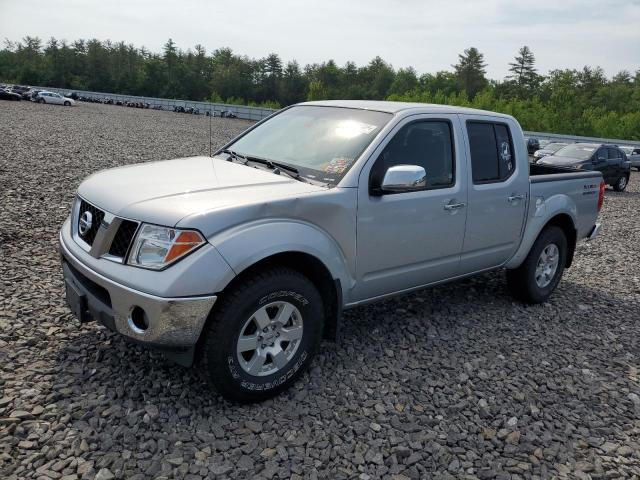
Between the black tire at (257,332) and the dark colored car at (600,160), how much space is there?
49.3 ft

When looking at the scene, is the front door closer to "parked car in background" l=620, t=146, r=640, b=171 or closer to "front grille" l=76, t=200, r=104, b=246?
"front grille" l=76, t=200, r=104, b=246

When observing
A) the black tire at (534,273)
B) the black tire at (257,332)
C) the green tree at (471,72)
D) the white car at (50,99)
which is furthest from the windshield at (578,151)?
the green tree at (471,72)

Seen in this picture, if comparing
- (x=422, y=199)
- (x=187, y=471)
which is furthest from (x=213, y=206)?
(x=422, y=199)

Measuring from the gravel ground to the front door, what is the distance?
2.11ft

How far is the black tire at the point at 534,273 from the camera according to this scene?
5.12 metres

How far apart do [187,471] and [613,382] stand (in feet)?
10.4

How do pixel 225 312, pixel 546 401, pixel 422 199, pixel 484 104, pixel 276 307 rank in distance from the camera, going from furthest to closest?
pixel 484 104 < pixel 422 199 < pixel 546 401 < pixel 276 307 < pixel 225 312

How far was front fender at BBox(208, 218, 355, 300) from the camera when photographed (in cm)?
284

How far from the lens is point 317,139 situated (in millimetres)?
3900

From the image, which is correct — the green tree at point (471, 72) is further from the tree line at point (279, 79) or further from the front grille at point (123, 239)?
the front grille at point (123, 239)

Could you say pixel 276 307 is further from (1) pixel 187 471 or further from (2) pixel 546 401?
(2) pixel 546 401

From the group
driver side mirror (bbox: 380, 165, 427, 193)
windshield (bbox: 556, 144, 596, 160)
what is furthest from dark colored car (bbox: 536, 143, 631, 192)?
driver side mirror (bbox: 380, 165, 427, 193)

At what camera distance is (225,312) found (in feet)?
9.45

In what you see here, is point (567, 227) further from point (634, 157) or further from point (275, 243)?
point (634, 157)
